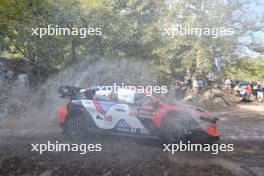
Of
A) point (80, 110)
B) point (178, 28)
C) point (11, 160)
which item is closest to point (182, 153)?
point (80, 110)

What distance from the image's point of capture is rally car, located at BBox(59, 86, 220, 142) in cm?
807

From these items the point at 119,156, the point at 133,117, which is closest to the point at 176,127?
the point at 133,117

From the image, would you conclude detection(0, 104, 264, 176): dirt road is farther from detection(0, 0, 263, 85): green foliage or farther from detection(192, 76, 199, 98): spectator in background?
detection(192, 76, 199, 98): spectator in background

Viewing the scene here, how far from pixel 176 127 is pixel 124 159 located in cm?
171

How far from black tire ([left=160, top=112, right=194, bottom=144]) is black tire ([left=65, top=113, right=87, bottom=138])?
224 centimetres

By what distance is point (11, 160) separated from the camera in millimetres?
7184

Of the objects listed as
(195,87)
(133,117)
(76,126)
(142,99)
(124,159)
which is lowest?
(124,159)

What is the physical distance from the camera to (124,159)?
7.27 metres

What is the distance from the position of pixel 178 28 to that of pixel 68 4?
21.5ft

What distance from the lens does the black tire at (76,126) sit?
28.9 ft

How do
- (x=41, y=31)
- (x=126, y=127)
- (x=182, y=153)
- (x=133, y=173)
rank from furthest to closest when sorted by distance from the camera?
(x=41, y=31), (x=126, y=127), (x=182, y=153), (x=133, y=173)

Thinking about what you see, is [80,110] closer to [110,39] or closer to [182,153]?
[182,153]

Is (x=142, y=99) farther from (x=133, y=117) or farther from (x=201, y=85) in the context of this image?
(x=201, y=85)

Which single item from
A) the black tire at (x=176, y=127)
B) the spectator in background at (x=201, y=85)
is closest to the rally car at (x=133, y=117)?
the black tire at (x=176, y=127)
